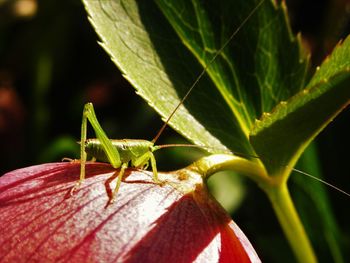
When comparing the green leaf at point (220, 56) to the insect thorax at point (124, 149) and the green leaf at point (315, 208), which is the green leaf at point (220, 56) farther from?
the green leaf at point (315, 208)

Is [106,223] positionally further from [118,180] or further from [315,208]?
[315,208]

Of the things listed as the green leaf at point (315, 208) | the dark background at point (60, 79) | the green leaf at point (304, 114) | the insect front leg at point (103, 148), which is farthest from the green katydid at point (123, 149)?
the dark background at point (60, 79)

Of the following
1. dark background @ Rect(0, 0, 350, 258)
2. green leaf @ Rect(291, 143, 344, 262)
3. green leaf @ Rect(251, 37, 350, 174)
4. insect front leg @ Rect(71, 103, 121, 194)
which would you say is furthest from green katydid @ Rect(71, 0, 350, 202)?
dark background @ Rect(0, 0, 350, 258)

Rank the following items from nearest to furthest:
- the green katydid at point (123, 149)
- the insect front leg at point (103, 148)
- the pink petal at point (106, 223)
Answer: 1. the pink petal at point (106, 223)
2. the insect front leg at point (103, 148)
3. the green katydid at point (123, 149)

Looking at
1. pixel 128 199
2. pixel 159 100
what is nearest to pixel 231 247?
pixel 128 199

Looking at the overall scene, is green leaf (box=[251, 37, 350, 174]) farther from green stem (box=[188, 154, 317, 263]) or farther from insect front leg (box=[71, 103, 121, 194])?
insect front leg (box=[71, 103, 121, 194])

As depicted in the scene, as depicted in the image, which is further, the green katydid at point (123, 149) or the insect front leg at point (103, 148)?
the green katydid at point (123, 149)

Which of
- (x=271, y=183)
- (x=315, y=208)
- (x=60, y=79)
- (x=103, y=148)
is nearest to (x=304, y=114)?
(x=271, y=183)
